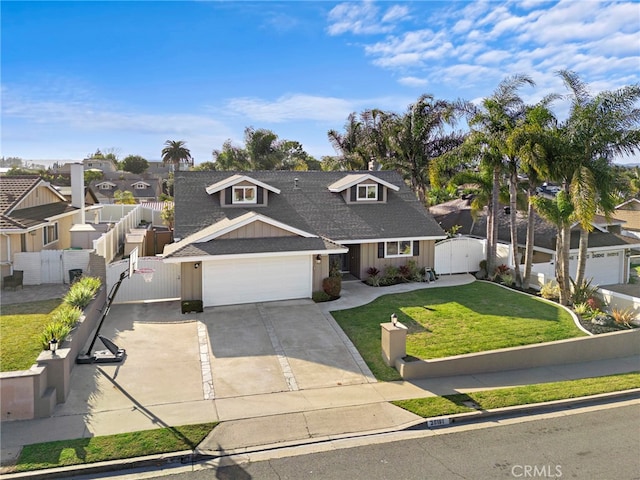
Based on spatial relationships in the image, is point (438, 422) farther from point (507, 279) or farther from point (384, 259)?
point (507, 279)

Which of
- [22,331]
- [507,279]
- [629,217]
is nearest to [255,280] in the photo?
[22,331]

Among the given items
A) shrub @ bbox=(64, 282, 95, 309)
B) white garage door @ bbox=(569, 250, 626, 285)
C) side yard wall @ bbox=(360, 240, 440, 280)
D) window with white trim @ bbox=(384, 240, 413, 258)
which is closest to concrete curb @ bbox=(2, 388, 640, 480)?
shrub @ bbox=(64, 282, 95, 309)

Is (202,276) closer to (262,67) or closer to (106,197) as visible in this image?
(262,67)

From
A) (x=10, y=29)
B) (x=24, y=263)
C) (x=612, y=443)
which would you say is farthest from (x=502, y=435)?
(x=24, y=263)

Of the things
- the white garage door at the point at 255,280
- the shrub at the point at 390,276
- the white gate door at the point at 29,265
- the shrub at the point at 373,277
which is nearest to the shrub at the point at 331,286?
Result: the white garage door at the point at 255,280

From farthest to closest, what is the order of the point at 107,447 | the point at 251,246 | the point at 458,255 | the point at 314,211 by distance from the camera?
1. the point at 458,255
2. the point at 314,211
3. the point at 251,246
4. the point at 107,447

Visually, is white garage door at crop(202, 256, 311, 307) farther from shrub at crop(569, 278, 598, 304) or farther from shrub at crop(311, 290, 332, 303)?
shrub at crop(569, 278, 598, 304)
